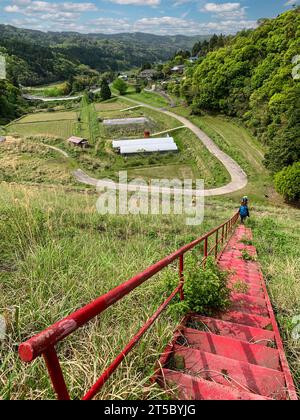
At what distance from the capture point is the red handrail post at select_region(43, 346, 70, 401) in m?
1.20

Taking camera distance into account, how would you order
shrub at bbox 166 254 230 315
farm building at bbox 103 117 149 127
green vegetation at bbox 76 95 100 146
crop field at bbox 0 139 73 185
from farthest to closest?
1. farm building at bbox 103 117 149 127
2. green vegetation at bbox 76 95 100 146
3. crop field at bbox 0 139 73 185
4. shrub at bbox 166 254 230 315

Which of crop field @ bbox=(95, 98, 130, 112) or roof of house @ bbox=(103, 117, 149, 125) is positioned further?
crop field @ bbox=(95, 98, 130, 112)

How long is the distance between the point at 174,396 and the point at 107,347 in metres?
0.61

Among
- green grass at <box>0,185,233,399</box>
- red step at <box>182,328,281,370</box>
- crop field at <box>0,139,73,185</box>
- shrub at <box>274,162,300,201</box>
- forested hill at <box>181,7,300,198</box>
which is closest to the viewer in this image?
green grass at <box>0,185,233,399</box>

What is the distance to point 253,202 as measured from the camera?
81.1 ft

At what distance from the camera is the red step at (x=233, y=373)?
7.18ft

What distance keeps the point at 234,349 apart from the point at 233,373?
342 millimetres

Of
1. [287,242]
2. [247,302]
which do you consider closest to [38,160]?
[287,242]

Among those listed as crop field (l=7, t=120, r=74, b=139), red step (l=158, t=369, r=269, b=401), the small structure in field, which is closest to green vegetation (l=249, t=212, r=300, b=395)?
red step (l=158, t=369, r=269, b=401)

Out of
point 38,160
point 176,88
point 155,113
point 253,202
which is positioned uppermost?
point 176,88

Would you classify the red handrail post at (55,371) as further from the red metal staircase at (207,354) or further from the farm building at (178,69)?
the farm building at (178,69)

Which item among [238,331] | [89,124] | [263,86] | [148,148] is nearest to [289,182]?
[148,148]

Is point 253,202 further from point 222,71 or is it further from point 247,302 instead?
point 222,71

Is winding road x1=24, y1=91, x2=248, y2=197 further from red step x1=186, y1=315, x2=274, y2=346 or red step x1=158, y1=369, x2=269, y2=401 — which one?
red step x1=158, y1=369, x2=269, y2=401
